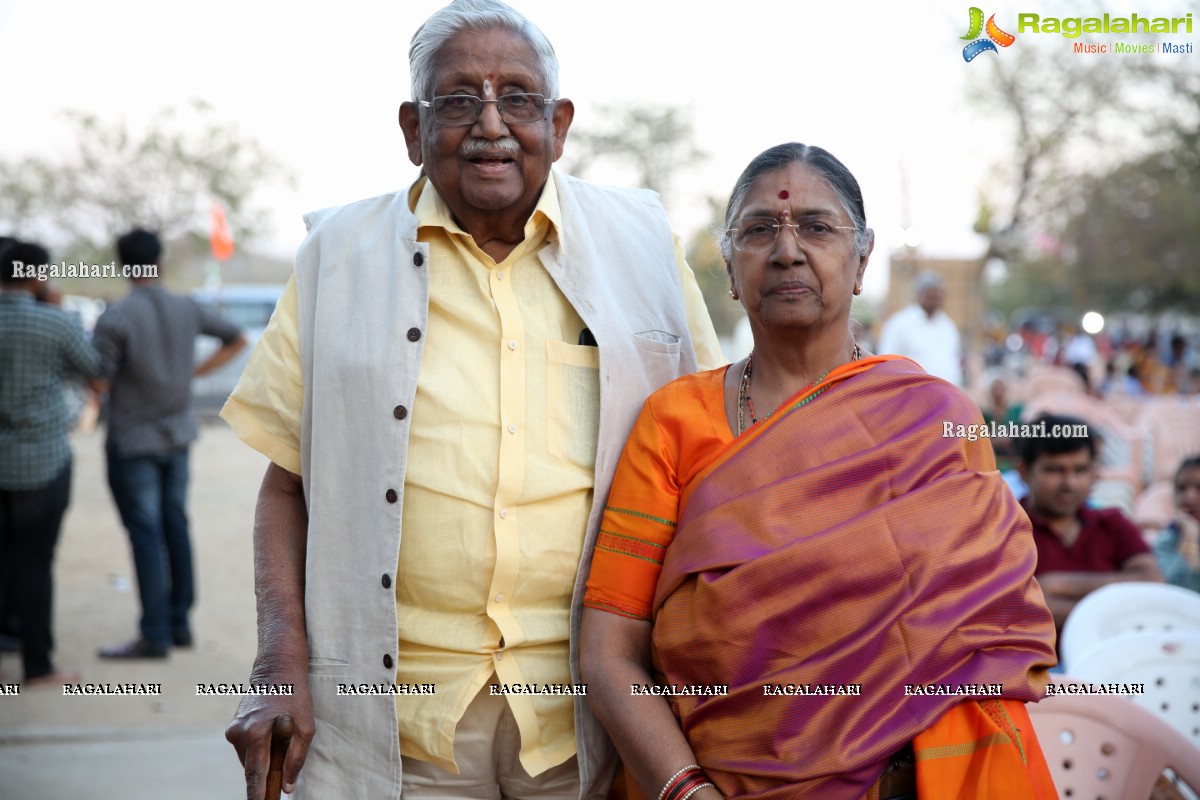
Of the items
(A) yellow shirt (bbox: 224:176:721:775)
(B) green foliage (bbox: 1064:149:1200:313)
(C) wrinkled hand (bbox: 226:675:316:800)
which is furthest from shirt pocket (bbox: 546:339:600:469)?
(B) green foliage (bbox: 1064:149:1200:313)

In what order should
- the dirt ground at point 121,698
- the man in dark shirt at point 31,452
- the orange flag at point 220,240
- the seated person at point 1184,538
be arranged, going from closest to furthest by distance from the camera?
the dirt ground at point 121,698 → the seated person at point 1184,538 → the man in dark shirt at point 31,452 → the orange flag at point 220,240

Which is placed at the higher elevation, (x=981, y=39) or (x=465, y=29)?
(x=981, y=39)

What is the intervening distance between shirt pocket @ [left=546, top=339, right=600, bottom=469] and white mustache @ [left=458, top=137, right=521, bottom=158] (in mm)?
365

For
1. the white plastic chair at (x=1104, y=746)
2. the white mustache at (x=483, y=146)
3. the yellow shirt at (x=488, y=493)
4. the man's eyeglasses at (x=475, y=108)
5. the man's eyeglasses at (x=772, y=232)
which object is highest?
the man's eyeglasses at (x=475, y=108)

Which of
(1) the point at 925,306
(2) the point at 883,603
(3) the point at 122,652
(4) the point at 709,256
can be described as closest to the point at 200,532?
(3) the point at 122,652

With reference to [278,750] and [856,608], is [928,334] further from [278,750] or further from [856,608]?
[278,750]

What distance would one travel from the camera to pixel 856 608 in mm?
1850

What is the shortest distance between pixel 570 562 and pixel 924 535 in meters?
0.63

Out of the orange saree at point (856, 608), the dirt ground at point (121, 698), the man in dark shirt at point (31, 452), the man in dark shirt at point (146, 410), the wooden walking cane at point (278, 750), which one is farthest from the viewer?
the man in dark shirt at point (146, 410)

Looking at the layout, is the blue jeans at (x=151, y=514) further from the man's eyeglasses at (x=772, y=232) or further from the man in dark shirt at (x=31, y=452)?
the man's eyeglasses at (x=772, y=232)

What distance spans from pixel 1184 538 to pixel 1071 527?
1.17 metres

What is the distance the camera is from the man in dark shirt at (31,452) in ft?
17.0

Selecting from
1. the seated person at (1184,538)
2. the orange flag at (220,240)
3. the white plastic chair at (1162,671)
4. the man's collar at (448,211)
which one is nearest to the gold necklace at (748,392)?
the man's collar at (448,211)

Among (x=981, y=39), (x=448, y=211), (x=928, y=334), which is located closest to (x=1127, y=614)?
(x=981, y=39)
